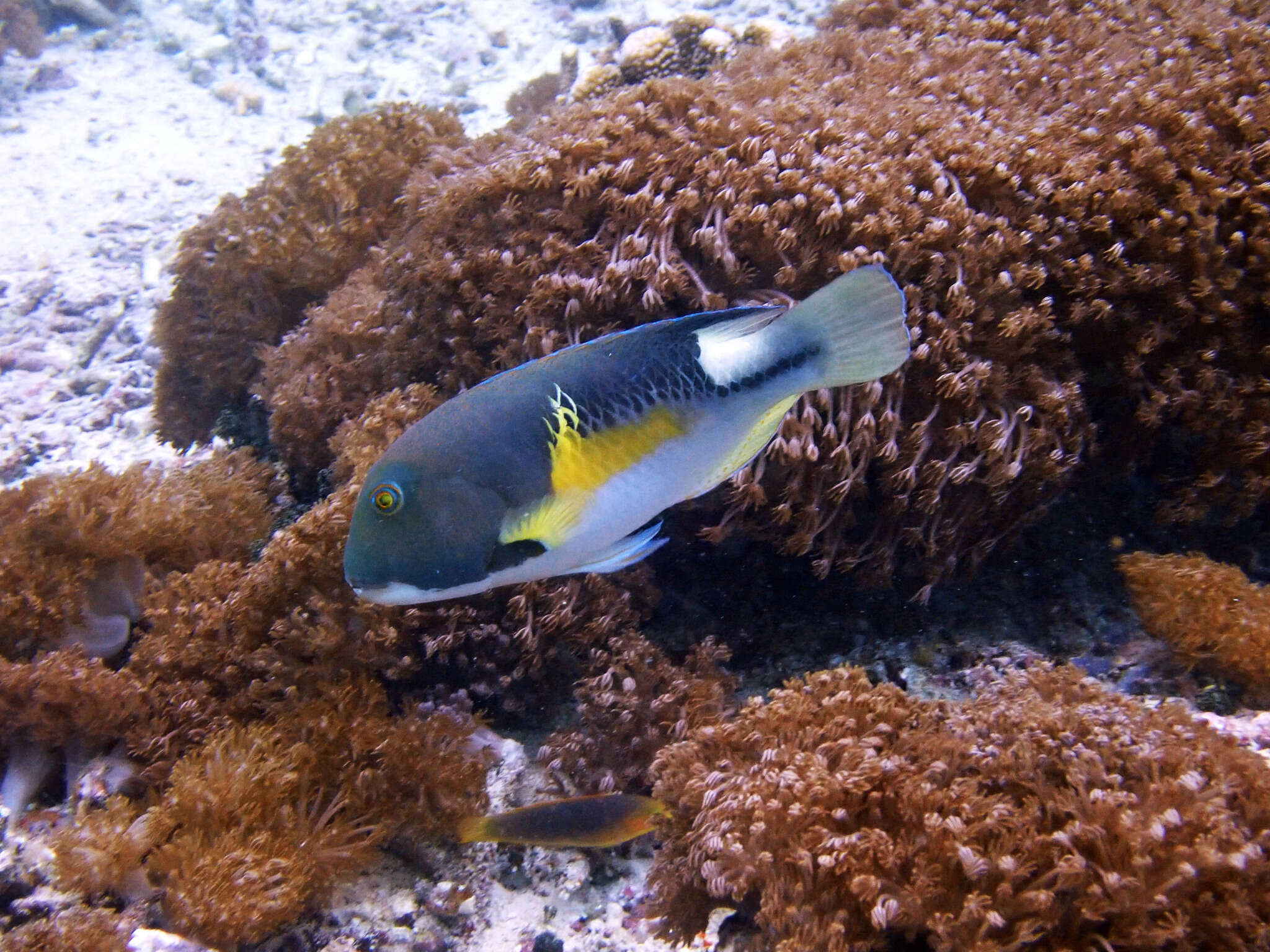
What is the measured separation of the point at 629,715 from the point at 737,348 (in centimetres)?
248

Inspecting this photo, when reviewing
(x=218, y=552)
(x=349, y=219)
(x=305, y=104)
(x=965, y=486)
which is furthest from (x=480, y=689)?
(x=305, y=104)

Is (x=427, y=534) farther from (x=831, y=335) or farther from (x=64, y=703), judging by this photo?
(x=64, y=703)

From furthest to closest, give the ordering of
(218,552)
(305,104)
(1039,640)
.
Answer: (305,104) → (218,552) → (1039,640)

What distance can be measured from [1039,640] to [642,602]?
2.32 meters

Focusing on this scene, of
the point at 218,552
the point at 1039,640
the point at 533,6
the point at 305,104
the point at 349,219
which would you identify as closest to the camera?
the point at 1039,640

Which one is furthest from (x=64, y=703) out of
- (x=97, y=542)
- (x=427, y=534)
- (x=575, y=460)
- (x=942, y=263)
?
(x=942, y=263)

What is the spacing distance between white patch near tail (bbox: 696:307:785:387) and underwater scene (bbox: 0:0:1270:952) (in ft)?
0.04

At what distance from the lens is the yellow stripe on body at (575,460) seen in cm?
192

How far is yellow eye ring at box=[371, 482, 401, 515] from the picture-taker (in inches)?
75.4

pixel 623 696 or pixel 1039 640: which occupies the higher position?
pixel 623 696

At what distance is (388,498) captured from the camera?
6.29 feet

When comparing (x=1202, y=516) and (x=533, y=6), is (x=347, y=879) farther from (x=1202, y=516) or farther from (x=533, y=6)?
(x=533, y=6)

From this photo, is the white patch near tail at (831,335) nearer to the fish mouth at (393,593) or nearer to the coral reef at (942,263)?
the fish mouth at (393,593)

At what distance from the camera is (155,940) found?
8.91ft
